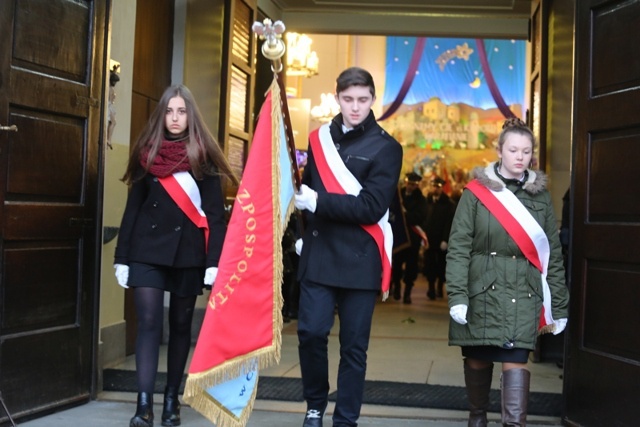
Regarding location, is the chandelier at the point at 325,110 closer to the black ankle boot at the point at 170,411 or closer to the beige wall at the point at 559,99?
the beige wall at the point at 559,99

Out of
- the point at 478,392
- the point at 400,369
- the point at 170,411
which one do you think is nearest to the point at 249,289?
the point at 170,411

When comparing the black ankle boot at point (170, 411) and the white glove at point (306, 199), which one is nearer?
the white glove at point (306, 199)

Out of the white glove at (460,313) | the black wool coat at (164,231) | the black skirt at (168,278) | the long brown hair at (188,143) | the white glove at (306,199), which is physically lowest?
the white glove at (460,313)

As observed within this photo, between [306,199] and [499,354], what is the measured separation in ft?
3.61

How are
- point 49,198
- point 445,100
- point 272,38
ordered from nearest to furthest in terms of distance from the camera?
point 272,38 < point 49,198 < point 445,100

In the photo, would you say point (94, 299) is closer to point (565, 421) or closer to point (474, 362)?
point (474, 362)

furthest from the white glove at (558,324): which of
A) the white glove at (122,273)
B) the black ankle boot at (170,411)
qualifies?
the white glove at (122,273)

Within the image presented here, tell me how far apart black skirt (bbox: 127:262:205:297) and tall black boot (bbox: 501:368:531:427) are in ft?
5.05

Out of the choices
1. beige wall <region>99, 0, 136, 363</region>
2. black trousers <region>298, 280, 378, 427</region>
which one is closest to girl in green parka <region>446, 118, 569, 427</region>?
black trousers <region>298, 280, 378, 427</region>

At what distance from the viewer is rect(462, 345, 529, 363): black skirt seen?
4.21 metres

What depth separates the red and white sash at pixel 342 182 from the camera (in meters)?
4.20

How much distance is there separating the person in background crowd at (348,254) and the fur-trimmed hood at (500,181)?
388 millimetres

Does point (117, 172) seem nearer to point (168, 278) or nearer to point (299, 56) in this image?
point (168, 278)

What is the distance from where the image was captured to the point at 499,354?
4.23m
